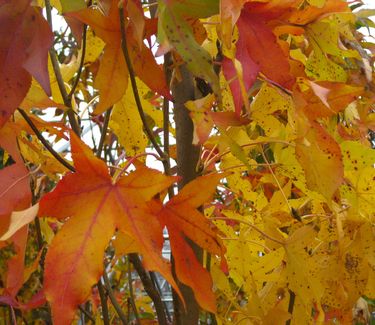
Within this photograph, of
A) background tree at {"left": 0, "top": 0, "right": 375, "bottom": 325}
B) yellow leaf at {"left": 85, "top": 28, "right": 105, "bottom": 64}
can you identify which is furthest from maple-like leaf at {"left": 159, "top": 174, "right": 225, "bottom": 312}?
yellow leaf at {"left": 85, "top": 28, "right": 105, "bottom": 64}

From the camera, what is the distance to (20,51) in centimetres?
36

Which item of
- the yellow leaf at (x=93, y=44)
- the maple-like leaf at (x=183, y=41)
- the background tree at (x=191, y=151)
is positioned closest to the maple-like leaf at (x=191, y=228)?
the background tree at (x=191, y=151)

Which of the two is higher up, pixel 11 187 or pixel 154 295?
pixel 11 187

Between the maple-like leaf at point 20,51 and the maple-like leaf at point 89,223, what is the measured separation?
0.06 meters

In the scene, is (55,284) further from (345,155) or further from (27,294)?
(27,294)

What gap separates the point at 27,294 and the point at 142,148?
3.69 feet

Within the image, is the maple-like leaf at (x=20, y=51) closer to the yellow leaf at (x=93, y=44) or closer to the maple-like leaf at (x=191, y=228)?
the maple-like leaf at (x=191, y=228)

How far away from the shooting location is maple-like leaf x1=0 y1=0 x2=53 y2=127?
0.36 metres

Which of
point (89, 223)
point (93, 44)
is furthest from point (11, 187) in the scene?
point (93, 44)

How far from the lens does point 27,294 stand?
162 cm

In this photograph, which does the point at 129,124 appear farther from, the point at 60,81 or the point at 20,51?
the point at 20,51

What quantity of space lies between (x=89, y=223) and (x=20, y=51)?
11 centimetres

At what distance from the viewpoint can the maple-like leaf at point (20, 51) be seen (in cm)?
36

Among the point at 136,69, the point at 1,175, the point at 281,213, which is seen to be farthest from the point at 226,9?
the point at 281,213
